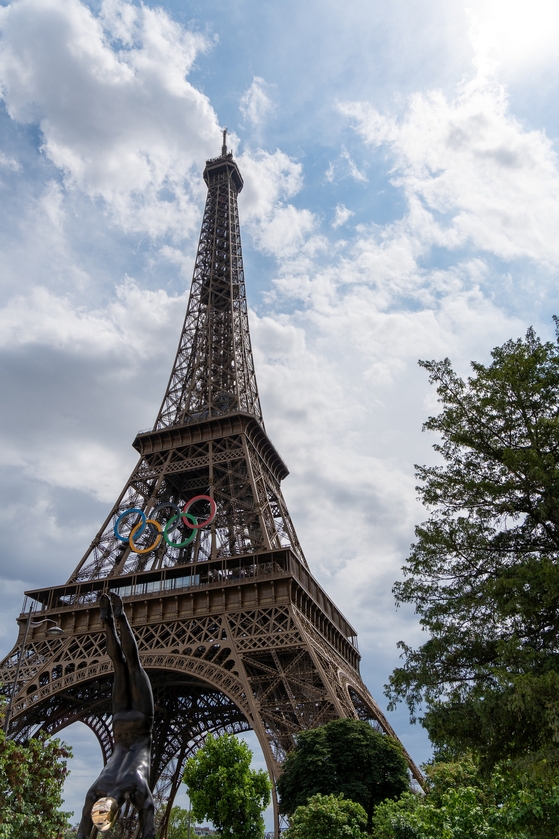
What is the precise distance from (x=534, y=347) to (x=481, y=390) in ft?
6.18

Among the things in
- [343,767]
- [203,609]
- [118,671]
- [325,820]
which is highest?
[203,609]

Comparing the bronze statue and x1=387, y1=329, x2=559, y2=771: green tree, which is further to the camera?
x1=387, y1=329, x2=559, y2=771: green tree

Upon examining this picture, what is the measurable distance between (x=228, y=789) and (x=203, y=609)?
10816mm

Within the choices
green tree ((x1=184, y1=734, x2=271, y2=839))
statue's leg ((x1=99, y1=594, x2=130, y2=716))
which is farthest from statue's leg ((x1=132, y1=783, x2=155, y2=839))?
green tree ((x1=184, y1=734, x2=271, y2=839))

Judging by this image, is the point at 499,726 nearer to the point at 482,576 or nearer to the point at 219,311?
the point at 482,576

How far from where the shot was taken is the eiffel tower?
34.3 m

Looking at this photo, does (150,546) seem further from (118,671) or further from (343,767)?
(118,671)

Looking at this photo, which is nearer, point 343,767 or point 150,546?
point 343,767

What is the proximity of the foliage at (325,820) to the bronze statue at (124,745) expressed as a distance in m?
17.4

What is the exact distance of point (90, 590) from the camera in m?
42.5

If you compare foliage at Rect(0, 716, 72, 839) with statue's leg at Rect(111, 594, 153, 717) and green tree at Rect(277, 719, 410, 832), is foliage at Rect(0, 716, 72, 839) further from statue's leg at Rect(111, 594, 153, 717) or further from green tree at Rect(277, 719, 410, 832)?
statue's leg at Rect(111, 594, 153, 717)

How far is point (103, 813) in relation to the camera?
939 cm

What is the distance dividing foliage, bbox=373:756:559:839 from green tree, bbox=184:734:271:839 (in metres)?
5.64

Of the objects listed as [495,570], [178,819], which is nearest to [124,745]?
[495,570]
